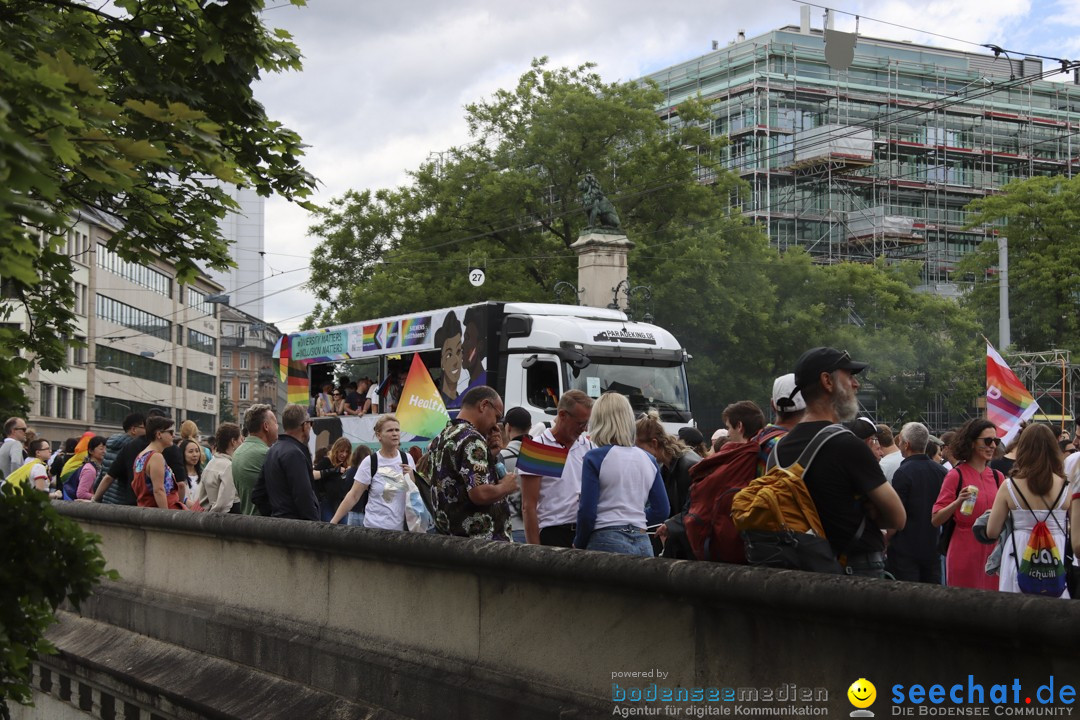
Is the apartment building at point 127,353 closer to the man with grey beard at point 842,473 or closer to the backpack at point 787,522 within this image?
the man with grey beard at point 842,473

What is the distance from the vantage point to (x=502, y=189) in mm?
43406

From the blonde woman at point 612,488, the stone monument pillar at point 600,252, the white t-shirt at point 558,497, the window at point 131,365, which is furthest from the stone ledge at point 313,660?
the window at point 131,365

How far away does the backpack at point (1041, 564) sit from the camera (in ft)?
23.3

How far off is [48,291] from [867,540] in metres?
4.91

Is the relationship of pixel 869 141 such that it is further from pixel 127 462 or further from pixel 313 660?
pixel 313 660

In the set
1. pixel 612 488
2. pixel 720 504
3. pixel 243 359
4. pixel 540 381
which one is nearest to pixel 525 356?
pixel 540 381

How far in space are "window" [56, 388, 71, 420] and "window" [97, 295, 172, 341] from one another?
5.24 metres

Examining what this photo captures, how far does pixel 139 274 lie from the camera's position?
277ft

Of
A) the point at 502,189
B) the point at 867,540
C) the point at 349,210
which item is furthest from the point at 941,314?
the point at 867,540

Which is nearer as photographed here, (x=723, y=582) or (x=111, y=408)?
(x=723, y=582)

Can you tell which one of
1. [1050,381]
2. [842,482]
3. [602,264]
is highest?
[602,264]

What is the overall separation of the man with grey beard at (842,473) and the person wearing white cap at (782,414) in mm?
293

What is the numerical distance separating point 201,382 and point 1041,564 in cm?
9842

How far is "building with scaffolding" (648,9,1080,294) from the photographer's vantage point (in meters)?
74.0
